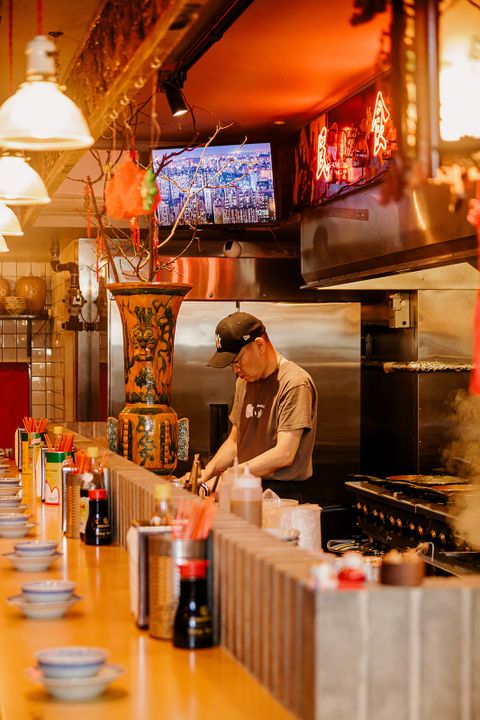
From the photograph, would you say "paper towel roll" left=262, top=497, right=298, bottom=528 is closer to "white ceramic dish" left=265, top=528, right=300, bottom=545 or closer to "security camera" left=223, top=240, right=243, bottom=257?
"white ceramic dish" left=265, top=528, right=300, bottom=545

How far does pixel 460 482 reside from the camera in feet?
19.5

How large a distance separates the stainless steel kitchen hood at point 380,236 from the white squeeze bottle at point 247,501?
157 cm

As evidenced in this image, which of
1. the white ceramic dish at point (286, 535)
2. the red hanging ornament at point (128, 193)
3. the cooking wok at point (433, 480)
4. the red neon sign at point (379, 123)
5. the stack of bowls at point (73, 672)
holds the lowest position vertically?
the cooking wok at point (433, 480)

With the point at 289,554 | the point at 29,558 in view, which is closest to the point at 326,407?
the point at 29,558

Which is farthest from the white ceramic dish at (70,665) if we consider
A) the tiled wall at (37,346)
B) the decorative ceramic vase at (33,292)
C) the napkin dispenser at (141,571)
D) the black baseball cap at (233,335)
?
the tiled wall at (37,346)

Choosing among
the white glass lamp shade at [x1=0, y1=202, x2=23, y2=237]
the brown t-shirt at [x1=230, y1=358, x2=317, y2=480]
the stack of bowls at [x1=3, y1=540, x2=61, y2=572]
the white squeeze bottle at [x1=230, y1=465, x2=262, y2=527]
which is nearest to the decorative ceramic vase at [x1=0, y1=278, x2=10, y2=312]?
the white glass lamp shade at [x1=0, y1=202, x2=23, y2=237]

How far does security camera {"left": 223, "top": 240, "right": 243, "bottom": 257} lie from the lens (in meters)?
7.38

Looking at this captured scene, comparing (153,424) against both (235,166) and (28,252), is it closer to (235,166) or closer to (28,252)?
(235,166)

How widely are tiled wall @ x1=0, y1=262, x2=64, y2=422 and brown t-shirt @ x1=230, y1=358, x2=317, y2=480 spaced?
7.05 metres

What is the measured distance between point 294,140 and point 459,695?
5.33 m

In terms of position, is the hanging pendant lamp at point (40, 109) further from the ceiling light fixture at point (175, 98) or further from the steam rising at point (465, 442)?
the steam rising at point (465, 442)

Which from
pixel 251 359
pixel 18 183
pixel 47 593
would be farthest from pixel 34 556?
pixel 251 359

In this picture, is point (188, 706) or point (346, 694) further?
point (188, 706)

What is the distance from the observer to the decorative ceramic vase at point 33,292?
11.6 metres
